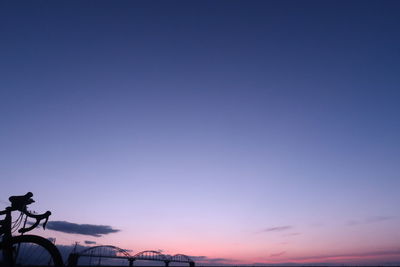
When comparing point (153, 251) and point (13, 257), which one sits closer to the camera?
point (13, 257)

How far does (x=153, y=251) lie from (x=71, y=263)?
44366mm

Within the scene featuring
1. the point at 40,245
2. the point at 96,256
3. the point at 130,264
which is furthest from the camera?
the point at 130,264

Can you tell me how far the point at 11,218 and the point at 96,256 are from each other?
69537 millimetres

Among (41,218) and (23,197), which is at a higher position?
(23,197)

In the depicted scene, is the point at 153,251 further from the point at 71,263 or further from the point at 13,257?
the point at 13,257

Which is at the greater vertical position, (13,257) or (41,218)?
(41,218)

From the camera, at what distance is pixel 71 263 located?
153ft

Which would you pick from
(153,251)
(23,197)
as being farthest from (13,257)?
(153,251)

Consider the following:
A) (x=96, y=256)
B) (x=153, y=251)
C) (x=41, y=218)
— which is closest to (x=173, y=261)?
(x=153, y=251)

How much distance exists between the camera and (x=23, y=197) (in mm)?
8469

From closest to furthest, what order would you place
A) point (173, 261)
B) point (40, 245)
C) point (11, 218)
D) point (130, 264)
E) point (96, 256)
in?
point (40, 245) → point (11, 218) → point (96, 256) → point (130, 264) → point (173, 261)

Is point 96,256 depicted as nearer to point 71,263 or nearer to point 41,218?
point 71,263

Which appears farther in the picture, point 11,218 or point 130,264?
point 130,264

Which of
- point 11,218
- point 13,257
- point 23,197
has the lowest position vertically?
point 13,257
